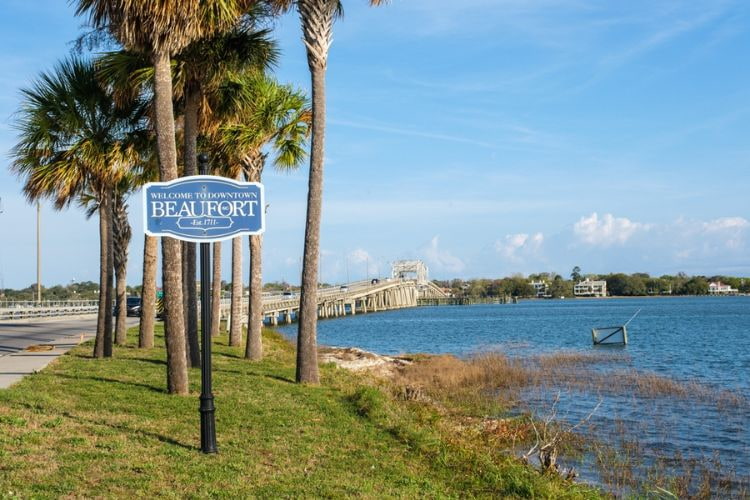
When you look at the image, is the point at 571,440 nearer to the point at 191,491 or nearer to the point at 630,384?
the point at 191,491

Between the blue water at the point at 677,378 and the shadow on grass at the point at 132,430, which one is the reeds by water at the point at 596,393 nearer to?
the blue water at the point at 677,378

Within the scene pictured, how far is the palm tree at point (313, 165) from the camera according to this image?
1616 cm

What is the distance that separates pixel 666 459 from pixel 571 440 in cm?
174

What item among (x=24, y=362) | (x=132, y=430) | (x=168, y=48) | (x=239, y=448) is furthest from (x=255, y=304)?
(x=239, y=448)

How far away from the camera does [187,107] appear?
58.9 feet

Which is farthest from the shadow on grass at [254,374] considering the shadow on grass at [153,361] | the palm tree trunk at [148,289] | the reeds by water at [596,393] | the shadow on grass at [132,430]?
the shadow on grass at [132,430]

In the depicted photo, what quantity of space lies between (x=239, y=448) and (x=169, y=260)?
16.7 ft

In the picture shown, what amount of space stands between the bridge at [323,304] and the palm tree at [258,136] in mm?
23839

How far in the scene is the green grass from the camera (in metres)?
7.96

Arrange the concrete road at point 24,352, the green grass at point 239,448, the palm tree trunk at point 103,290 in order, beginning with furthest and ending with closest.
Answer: the palm tree trunk at point 103,290 < the concrete road at point 24,352 < the green grass at point 239,448

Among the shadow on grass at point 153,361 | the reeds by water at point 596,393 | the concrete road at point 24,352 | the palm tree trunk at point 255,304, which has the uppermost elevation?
the palm tree trunk at point 255,304

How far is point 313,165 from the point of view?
1616 cm

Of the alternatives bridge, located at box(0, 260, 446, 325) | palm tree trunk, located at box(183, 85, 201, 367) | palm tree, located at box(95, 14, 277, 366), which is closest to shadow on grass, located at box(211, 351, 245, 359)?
palm tree trunk, located at box(183, 85, 201, 367)

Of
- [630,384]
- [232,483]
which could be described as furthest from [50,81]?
[630,384]
